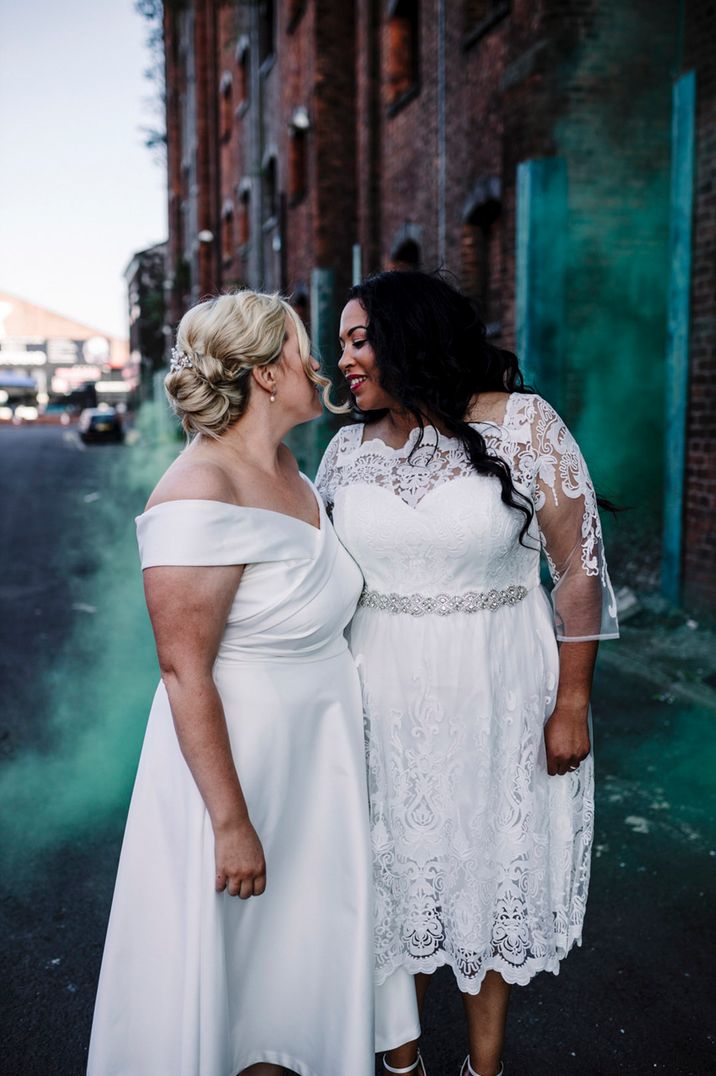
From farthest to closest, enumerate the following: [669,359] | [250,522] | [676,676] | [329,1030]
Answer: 1. [669,359]
2. [676,676]
3. [329,1030]
4. [250,522]

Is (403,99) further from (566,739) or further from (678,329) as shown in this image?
(566,739)

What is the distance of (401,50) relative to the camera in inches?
521

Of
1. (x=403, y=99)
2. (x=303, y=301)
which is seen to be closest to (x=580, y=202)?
(x=403, y=99)

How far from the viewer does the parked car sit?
98.4 ft

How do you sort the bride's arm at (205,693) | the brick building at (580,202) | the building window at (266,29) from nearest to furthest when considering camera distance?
1. the bride's arm at (205,693)
2. the brick building at (580,202)
3. the building window at (266,29)

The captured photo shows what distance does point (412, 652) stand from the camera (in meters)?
2.36

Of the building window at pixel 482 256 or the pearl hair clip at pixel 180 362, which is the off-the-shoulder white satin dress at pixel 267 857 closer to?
the pearl hair clip at pixel 180 362

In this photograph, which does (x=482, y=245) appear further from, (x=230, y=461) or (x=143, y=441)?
(x=143, y=441)

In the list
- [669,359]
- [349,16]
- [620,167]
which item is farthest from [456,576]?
[349,16]

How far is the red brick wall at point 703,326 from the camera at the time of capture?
7168 millimetres

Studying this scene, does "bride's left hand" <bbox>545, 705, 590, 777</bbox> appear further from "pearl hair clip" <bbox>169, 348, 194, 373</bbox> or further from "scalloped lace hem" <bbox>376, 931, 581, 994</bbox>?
"pearl hair clip" <bbox>169, 348, 194, 373</bbox>

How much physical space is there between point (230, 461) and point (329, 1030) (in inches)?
54.1

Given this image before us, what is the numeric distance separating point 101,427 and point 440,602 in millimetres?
29224

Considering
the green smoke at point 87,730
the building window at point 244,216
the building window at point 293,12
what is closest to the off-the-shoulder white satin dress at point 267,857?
the green smoke at point 87,730
